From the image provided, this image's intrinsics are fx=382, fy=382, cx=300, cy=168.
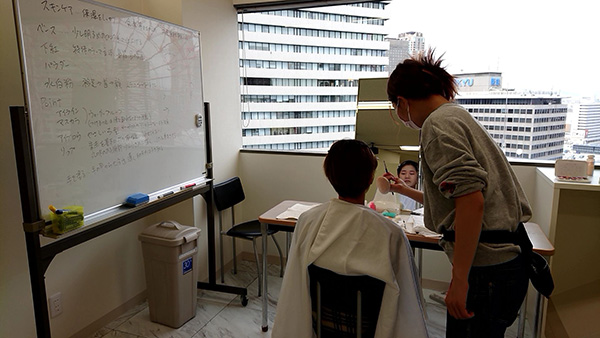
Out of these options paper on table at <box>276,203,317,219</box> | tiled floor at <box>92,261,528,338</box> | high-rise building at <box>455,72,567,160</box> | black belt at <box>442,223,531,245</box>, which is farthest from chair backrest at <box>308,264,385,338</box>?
high-rise building at <box>455,72,567,160</box>

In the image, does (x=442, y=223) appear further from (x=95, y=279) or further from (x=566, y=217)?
(x=95, y=279)

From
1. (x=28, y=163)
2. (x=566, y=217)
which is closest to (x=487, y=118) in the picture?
(x=566, y=217)

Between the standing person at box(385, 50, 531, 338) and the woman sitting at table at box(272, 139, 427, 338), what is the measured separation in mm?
141

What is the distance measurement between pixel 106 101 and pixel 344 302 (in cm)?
155

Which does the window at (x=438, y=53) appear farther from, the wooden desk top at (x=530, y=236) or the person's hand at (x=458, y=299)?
the person's hand at (x=458, y=299)

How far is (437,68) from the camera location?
1279 mm

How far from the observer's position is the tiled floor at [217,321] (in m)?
2.46

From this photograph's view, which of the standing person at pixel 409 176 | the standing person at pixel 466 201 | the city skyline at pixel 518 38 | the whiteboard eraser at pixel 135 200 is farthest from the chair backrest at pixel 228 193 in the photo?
the standing person at pixel 466 201

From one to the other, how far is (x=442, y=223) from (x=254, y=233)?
6.18 ft

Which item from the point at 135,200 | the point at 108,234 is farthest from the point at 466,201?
the point at 108,234

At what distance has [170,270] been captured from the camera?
2.43 m

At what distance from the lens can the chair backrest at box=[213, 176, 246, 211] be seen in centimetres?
307

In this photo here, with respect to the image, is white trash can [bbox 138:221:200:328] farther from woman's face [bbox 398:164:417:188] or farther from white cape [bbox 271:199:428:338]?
woman's face [bbox 398:164:417:188]

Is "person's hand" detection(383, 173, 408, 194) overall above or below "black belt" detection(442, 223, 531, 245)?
above
